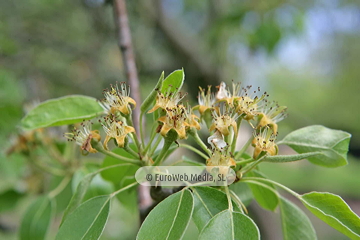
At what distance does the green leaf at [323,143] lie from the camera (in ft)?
3.63

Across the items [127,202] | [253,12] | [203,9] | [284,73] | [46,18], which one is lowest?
[127,202]

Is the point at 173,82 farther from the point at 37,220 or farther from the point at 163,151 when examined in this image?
the point at 37,220

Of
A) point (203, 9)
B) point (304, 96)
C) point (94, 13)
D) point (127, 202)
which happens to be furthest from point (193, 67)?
point (304, 96)

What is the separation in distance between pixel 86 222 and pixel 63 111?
1.37ft

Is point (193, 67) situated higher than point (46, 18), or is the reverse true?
point (46, 18)

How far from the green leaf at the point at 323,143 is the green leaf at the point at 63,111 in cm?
69

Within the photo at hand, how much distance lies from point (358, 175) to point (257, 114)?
14.8 meters

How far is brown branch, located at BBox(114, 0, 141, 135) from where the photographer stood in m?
1.61

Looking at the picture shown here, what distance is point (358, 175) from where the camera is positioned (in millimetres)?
13891

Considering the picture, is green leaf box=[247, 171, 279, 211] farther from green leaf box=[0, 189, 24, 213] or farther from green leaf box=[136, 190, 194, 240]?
green leaf box=[0, 189, 24, 213]

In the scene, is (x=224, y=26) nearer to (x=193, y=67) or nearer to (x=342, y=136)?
(x=193, y=67)

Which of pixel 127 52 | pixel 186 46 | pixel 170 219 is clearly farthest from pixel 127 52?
pixel 186 46

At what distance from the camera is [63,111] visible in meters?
1.21

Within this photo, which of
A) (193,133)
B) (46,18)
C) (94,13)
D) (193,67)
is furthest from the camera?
(46,18)
